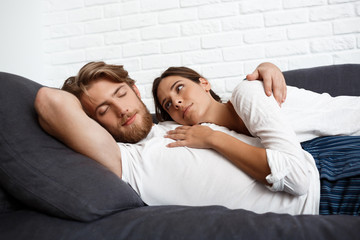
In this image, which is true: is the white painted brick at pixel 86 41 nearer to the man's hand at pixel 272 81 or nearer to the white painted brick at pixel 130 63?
the white painted brick at pixel 130 63

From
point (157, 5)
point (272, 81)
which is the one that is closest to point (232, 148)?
point (272, 81)

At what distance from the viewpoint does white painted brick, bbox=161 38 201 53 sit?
7.79ft

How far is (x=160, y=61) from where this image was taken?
244 cm

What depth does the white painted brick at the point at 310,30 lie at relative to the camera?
2201 millimetres

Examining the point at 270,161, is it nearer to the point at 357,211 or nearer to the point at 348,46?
the point at 357,211

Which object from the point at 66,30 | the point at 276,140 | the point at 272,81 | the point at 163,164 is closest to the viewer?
the point at 276,140

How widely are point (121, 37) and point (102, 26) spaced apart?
191 mm

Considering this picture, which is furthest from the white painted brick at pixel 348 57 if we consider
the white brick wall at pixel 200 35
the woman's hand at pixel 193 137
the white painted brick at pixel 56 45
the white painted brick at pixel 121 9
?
the white painted brick at pixel 56 45

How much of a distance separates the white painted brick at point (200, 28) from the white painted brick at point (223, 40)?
0.05 meters

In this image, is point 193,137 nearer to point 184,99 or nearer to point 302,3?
point 184,99

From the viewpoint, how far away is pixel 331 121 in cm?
135

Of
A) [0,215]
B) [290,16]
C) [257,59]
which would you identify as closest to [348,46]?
[290,16]

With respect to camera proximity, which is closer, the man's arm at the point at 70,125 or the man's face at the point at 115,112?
the man's arm at the point at 70,125

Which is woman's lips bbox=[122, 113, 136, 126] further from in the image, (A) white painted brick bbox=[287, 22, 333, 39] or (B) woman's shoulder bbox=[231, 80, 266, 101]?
(A) white painted brick bbox=[287, 22, 333, 39]
